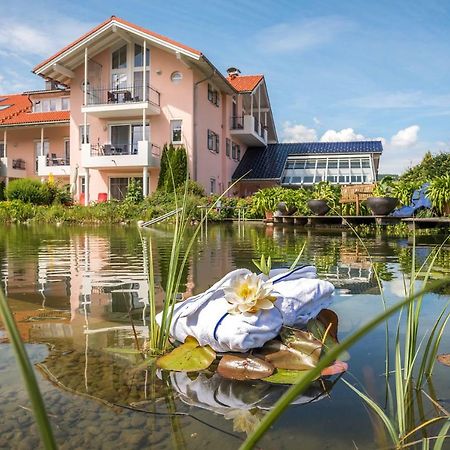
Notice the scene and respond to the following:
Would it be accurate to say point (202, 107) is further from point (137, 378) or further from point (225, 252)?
point (137, 378)

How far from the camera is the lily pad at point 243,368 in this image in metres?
2.33

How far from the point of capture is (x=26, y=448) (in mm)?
1668

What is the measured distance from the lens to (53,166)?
1096 inches

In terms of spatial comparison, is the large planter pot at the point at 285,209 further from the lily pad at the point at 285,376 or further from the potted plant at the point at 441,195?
the lily pad at the point at 285,376

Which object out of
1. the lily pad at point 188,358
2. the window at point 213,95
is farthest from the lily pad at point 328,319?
the window at point 213,95

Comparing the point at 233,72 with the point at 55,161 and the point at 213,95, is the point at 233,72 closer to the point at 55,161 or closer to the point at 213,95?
the point at 213,95

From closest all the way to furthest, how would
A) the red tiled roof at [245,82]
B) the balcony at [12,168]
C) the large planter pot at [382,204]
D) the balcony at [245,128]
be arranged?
the large planter pot at [382,204]
the balcony at [12,168]
the balcony at [245,128]
the red tiled roof at [245,82]

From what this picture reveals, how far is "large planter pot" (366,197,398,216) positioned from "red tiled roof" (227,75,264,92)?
1916 cm

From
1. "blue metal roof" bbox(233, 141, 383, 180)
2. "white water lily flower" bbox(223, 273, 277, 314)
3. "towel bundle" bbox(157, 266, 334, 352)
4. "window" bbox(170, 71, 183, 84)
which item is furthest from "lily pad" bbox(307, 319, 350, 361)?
"blue metal roof" bbox(233, 141, 383, 180)

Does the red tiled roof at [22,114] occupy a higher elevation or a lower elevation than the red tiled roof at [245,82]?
lower

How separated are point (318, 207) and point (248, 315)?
13.8 meters

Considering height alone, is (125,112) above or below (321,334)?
above

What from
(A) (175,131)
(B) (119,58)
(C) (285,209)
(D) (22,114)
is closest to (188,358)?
(C) (285,209)

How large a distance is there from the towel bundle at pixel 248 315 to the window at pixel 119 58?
84.8ft
